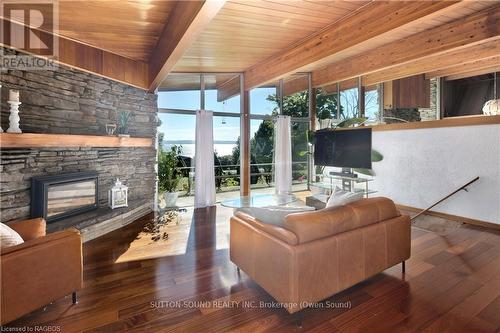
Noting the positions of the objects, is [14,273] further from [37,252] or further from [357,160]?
[357,160]

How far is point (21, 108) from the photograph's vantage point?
2996mm

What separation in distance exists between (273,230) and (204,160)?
3704 millimetres

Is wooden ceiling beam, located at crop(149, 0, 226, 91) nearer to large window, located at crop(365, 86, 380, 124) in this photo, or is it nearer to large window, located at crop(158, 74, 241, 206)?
large window, located at crop(158, 74, 241, 206)

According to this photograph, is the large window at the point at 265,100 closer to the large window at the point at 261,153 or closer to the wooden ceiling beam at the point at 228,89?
the large window at the point at 261,153

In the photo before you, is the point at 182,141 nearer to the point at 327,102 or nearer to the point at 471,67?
the point at 327,102

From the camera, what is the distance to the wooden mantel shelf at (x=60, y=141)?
2690 mm

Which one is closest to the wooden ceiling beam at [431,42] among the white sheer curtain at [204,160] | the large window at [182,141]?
the white sheer curtain at [204,160]

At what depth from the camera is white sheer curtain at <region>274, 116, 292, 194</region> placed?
655 centimetres

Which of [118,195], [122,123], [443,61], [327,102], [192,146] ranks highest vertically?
[443,61]

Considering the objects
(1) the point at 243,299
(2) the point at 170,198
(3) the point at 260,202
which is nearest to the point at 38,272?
(1) the point at 243,299

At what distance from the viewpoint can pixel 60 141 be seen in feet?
10.3

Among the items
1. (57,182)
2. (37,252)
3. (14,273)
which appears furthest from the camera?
(57,182)

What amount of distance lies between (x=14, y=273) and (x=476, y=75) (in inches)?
372

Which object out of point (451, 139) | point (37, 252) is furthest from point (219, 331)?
point (451, 139)
